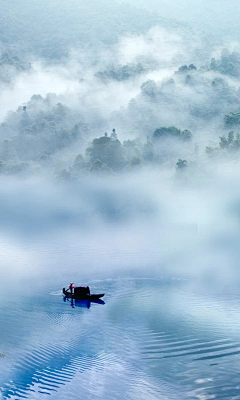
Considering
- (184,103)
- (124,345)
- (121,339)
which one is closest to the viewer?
(124,345)

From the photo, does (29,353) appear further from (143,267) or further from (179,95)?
(179,95)

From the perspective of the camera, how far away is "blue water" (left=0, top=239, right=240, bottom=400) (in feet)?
81.7

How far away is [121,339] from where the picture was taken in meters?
30.3

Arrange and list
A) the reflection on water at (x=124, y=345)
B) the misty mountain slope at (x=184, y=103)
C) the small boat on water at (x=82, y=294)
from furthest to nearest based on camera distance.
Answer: the misty mountain slope at (x=184, y=103), the small boat on water at (x=82, y=294), the reflection on water at (x=124, y=345)

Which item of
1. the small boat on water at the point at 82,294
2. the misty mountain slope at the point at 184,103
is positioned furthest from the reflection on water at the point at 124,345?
the misty mountain slope at the point at 184,103

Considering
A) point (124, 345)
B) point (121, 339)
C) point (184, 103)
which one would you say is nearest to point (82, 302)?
point (121, 339)

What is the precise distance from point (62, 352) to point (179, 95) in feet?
390

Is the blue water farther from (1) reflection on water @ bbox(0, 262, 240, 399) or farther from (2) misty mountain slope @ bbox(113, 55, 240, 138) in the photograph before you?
(2) misty mountain slope @ bbox(113, 55, 240, 138)

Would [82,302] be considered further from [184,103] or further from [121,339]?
[184,103]

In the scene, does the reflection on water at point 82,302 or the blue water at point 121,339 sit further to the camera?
the reflection on water at point 82,302

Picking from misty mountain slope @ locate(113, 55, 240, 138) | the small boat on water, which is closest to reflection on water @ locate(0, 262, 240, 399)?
the small boat on water

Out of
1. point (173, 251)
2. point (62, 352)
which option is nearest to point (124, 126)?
point (173, 251)

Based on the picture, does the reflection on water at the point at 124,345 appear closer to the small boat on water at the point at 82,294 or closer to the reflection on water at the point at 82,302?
the reflection on water at the point at 82,302

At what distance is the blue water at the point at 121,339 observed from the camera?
81.7 feet
